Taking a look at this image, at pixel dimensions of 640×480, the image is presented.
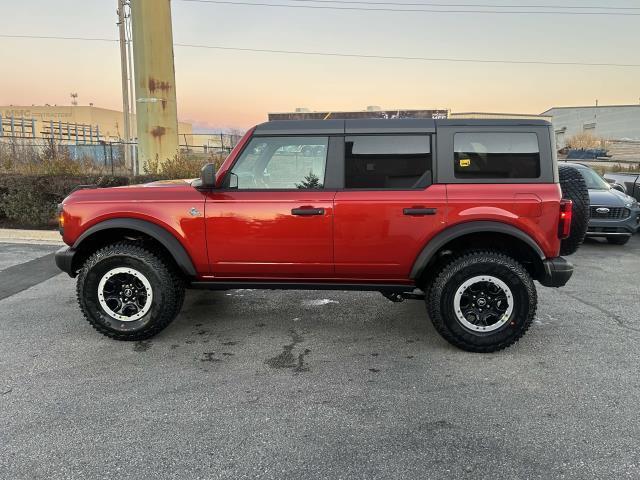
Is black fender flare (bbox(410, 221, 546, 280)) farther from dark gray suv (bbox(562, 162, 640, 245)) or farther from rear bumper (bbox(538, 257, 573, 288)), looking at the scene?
dark gray suv (bbox(562, 162, 640, 245))

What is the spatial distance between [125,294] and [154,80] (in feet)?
26.0

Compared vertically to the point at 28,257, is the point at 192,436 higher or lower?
lower

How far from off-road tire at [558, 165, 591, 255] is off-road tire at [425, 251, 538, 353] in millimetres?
784

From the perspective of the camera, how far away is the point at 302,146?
3.91 meters

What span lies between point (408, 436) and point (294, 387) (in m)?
0.90

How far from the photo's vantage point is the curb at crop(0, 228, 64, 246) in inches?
337

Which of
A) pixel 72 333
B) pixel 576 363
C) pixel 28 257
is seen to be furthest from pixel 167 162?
pixel 576 363

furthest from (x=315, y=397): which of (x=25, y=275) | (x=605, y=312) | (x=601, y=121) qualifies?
(x=601, y=121)

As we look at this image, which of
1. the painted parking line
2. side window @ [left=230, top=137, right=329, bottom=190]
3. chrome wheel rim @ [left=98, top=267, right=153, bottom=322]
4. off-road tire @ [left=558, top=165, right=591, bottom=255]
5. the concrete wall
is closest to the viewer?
side window @ [left=230, top=137, right=329, bottom=190]

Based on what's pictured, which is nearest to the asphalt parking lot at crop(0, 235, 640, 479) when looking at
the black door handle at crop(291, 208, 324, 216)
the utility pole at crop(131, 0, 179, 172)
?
the black door handle at crop(291, 208, 324, 216)

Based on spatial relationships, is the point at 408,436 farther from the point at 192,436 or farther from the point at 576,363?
the point at 576,363

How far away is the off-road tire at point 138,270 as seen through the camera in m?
3.96

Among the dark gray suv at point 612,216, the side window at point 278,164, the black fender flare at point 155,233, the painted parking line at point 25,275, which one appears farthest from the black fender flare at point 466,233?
the dark gray suv at point 612,216

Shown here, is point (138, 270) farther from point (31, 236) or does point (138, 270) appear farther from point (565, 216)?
point (31, 236)
